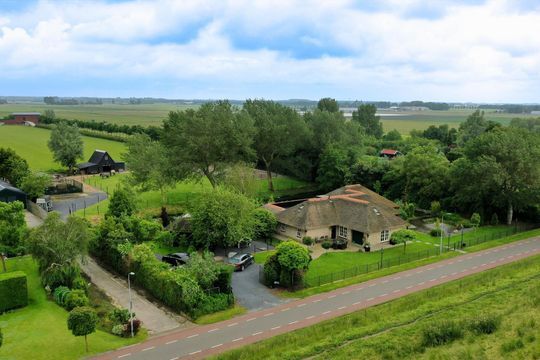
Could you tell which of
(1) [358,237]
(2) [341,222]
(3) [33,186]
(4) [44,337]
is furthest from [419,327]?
(3) [33,186]

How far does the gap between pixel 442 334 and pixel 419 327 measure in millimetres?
2353

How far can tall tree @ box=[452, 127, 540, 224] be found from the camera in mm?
51000

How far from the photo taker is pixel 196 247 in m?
44.3

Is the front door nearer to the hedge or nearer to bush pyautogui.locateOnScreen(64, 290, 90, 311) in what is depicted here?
bush pyautogui.locateOnScreen(64, 290, 90, 311)

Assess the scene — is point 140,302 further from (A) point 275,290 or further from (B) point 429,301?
(B) point 429,301

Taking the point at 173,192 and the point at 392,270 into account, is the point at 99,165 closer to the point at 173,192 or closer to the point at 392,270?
the point at 173,192

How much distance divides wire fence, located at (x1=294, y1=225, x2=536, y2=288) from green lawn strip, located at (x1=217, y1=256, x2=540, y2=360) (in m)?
6.34

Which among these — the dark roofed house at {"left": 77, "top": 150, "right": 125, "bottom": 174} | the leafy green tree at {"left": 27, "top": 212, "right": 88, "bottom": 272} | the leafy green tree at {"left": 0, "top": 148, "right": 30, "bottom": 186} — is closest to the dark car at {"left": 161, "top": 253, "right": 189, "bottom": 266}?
the leafy green tree at {"left": 27, "top": 212, "right": 88, "bottom": 272}

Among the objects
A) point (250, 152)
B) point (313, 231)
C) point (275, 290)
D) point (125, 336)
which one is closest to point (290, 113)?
point (250, 152)

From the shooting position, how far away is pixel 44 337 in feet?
88.7

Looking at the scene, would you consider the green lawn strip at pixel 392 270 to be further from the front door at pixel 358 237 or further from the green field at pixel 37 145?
the green field at pixel 37 145

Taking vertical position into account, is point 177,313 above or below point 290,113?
below

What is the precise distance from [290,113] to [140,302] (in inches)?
2085

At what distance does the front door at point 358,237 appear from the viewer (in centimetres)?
4669
